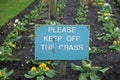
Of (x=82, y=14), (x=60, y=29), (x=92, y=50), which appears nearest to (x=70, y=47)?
(x=60, y=29)

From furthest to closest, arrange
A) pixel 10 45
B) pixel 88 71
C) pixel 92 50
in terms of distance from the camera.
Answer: pixel 10 45
pixel 92 50
pixel 88 71

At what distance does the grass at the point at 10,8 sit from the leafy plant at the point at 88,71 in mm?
3808

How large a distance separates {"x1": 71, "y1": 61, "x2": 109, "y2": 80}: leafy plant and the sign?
29cm

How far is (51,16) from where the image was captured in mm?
8344

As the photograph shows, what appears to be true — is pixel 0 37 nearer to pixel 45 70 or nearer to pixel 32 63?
pixel 32 63

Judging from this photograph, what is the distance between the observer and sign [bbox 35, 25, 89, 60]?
466 cm

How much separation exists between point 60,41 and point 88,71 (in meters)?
0.56

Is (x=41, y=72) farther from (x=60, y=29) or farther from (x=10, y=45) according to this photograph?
(x=10, y=45)

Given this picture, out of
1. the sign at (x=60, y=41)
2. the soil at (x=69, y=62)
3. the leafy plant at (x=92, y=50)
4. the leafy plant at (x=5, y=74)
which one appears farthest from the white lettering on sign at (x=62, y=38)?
the leafy plant at (x=92, y=50)

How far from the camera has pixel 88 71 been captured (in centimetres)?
496

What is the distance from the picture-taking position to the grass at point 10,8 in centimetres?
936

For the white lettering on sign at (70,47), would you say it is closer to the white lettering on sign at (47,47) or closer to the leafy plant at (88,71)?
the white lettering on sign at (47,47)

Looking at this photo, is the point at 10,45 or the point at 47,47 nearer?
the point at 47,47

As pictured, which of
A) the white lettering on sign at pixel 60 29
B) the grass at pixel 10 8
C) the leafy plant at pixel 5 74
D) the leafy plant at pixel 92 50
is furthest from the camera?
the grass at pixel 10 8
